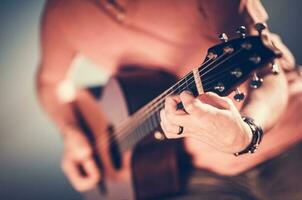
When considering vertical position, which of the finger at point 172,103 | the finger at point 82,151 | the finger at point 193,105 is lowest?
the finger at point 193,105

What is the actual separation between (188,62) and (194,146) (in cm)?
22

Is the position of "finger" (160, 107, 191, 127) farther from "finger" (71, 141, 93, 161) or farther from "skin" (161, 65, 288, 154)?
"finger" (71, 141, 93, 161)

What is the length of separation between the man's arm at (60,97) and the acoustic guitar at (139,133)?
4 centimetres

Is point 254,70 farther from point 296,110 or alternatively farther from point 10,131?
point 10,131

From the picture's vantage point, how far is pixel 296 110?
945 mm

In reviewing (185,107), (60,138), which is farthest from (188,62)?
(60,138)

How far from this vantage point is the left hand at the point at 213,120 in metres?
0.74

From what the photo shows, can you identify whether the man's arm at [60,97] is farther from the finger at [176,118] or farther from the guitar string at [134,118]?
the finger at [176,118]

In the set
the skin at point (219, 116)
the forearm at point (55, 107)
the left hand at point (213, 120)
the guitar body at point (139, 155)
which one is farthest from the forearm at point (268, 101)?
the forearm at point (55, 107)

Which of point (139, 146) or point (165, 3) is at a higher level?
point (165, 3)

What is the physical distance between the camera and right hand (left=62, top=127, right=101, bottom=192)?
4.04 feet

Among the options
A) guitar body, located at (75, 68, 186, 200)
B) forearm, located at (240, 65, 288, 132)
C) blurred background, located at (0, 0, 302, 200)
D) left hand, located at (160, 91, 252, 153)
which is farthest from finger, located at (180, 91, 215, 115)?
blurred background, located at (0, 0, 302, 200)

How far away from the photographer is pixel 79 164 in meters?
1.25

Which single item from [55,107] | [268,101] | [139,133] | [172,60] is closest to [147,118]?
[139,133]
